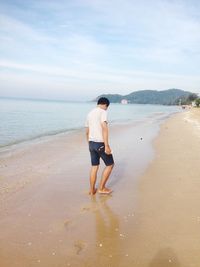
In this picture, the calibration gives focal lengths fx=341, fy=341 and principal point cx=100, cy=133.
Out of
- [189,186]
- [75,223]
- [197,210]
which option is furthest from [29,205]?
[189,186]

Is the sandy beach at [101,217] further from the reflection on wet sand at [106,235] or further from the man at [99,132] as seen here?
the man at [99,132]

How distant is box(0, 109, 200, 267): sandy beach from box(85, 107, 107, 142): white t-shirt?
1.25 metres

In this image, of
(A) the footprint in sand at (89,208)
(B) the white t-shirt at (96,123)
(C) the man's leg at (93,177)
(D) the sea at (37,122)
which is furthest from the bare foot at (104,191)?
(D) the sea at (37,122)

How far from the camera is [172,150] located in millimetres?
13547

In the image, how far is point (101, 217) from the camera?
589cm

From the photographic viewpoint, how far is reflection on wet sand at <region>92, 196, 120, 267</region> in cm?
438

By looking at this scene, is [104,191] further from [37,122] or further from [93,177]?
[37,122]

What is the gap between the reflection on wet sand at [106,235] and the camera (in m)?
4.38

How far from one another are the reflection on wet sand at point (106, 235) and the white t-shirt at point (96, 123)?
4.15ft

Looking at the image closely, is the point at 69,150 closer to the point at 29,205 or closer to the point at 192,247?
the point at 29,205

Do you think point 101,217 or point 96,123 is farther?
point 96,123

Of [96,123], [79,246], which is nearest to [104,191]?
[96,123]

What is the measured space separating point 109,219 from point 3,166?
6203 millimetres

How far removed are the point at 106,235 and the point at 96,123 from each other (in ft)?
8.06
